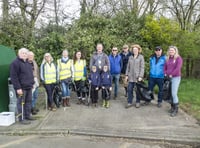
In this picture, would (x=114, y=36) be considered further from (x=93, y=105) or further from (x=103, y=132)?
(x=103, y=132)

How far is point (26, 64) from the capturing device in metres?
6.86

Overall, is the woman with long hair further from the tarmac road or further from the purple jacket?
the tarmac road

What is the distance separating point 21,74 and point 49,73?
1.31m

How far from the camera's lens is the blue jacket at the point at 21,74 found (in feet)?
21.8

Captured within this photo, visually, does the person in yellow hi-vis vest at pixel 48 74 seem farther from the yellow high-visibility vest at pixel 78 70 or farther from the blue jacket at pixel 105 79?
the blue jacket at pixel 105 79

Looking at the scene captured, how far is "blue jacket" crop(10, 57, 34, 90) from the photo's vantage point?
664 cm

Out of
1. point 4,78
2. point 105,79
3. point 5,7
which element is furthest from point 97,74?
point 5,7

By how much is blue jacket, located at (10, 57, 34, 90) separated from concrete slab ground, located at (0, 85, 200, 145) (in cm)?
92

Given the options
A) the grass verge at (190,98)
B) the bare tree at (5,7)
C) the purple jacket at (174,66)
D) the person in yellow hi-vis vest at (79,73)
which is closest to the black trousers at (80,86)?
the person in yellow hi-vis vest at (79,73)

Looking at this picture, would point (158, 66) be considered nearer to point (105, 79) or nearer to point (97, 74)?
point (105, 79)

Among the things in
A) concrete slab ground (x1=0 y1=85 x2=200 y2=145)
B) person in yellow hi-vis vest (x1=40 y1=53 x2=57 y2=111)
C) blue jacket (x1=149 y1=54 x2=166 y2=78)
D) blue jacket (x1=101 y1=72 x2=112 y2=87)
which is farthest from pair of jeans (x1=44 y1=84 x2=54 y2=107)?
blue jacket (x1=149 y1=54 x2=166 y2=78)

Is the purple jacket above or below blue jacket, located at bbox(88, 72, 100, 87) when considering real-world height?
above

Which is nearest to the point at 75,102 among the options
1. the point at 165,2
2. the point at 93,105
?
the point at 93,105

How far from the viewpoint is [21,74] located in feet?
22.2
